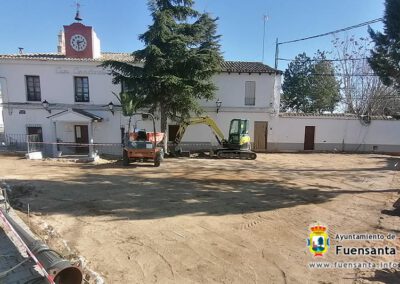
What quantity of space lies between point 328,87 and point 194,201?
96.5 ft

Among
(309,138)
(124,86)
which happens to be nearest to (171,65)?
(124,86)

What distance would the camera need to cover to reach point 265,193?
932 cm

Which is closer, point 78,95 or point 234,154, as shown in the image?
point 234,154

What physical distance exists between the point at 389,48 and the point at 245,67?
1164 cm

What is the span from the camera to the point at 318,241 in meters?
5.87

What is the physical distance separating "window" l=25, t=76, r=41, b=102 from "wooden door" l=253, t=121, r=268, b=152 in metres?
14.9

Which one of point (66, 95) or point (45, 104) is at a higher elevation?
point (66, 95)

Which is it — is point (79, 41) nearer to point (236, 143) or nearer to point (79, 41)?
point (79, 41)

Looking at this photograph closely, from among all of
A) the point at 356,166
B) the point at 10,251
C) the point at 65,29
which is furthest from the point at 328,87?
the point at 10,251

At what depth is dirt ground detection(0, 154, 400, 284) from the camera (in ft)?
15.3

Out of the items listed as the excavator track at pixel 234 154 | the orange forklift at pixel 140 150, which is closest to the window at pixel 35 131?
the orange forklift at pixel 140 150

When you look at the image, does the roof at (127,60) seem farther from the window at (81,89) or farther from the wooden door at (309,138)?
the wooden door at (309,138)

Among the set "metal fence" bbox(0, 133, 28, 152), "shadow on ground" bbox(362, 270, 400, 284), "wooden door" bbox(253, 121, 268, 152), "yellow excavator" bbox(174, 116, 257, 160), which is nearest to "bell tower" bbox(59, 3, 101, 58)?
"metal fence" bbox(0, 133, 28, 152)

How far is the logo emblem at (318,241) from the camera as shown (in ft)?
17.6
